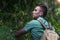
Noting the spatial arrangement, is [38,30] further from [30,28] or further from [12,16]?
[12,16]

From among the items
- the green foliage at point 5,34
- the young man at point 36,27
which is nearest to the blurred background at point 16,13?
the green foliage at point 5,34

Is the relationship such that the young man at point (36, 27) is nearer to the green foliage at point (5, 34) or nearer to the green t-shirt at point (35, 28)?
the green t-shirt at point (35, 28)

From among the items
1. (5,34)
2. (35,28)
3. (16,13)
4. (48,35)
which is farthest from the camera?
(16,13)

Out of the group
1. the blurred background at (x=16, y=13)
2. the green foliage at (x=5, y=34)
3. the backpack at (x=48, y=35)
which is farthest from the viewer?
the blurred background at (x=16, y=13)

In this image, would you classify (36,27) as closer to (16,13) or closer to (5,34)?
(5,34)

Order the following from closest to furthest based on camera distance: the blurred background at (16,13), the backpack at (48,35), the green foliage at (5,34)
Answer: the backpack at (48,35)
the green foliage at (5,34)
the blurred background at (16,13)

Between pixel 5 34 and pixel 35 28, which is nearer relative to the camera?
pixel 35 28

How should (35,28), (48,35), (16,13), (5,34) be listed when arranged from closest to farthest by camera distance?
(48,35) → (35,28) → (5,34) → (16,13)

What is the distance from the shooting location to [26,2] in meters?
7.46

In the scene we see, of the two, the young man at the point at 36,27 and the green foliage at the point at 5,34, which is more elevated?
the young man at the point at 36,27

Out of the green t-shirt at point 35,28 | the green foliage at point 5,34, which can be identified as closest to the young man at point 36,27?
the green t-shirt at point 35,28

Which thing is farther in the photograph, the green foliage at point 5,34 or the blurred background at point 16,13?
the blurred background at point 16,13

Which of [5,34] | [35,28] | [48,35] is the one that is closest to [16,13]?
[5,34]

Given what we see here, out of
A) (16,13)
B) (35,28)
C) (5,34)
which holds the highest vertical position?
(35,28)
